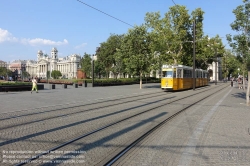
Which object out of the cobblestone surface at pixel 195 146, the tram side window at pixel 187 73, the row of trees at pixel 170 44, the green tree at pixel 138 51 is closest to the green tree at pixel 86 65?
the row of trees at pixel 170 44

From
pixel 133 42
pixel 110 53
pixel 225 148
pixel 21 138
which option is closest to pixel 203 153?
pixel 225 148

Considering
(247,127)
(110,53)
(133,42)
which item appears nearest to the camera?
(247,127)

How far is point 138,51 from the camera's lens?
35375 millimetres

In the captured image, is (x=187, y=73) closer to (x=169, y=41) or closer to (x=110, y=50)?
(x=169, y=41)

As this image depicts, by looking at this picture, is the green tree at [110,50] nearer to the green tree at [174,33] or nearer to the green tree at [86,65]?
the green tree at [86,65]

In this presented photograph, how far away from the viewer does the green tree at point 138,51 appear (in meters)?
34.7

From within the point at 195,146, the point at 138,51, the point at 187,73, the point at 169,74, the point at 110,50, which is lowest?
the point at 195,146

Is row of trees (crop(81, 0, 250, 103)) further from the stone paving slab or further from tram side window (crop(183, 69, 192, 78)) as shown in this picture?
the stone paving slab

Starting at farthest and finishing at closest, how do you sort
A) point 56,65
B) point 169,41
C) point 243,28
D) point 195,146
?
1. point 56,65
2. point 169,41
3. point 243,28
4. point 195,146

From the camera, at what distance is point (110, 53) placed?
2697 inches

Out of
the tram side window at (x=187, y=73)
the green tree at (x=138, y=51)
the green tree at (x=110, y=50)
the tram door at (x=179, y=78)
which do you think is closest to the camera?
the tram door at (x=179, y=78)

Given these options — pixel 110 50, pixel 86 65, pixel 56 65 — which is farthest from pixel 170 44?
pixel 56 65

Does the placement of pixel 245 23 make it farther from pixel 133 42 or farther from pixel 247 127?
pixel 133 42

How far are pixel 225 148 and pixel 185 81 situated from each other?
26.8 meters
